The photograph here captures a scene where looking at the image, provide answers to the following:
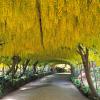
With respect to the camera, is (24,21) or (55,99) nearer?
(24,21)

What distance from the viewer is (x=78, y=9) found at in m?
5.76

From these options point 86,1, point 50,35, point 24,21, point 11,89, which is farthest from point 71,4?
point 11,89

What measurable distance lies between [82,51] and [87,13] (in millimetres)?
8312

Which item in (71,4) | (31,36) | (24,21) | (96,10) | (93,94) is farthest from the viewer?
(93,94)

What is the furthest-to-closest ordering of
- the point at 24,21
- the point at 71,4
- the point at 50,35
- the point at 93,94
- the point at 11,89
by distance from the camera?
the point at 11,89 < the point at 93,94 < the point at 50,35 < the point at 24,21 < the point at 71,4

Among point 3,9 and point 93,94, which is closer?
point 3,9

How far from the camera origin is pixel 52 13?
5.82 m

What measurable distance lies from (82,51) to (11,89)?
23.7ft

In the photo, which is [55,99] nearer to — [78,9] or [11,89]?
[11,89]

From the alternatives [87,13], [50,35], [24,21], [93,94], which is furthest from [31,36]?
[93,94]

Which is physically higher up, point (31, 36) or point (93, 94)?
point (31, 36)

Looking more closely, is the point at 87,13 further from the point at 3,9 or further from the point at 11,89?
the point at 11,89

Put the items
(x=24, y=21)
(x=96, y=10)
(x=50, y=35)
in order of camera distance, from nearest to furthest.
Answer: (x=96, y=10) → (x=24, y=21) → (x=50, y=35)

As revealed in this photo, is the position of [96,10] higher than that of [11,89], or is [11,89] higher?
[96,10]
